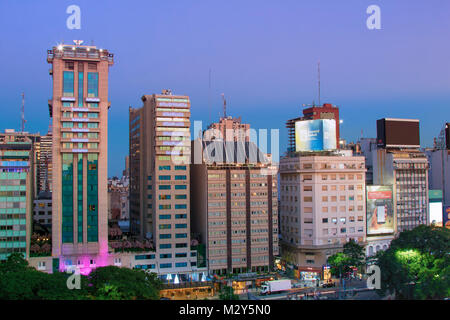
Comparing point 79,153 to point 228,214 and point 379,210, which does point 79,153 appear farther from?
point 379,210

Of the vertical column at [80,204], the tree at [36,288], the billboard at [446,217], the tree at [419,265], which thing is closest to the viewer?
the tree at [36,288]

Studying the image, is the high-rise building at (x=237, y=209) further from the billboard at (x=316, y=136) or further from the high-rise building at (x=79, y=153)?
the high-rise building at (x=79, y=153)

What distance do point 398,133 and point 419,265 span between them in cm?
3763

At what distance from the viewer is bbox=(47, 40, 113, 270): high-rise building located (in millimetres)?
53562

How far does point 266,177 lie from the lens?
6047 cm

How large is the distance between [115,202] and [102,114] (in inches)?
2840

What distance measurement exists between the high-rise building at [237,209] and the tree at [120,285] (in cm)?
1964

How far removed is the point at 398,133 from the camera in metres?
75.7

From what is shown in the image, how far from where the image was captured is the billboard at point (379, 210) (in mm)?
67562

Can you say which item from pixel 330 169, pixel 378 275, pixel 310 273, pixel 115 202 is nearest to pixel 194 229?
pixel 310 273

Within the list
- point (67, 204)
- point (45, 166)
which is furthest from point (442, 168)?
point (45, 166)

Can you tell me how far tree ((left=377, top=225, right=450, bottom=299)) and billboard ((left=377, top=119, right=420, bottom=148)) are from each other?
30557 millimetres

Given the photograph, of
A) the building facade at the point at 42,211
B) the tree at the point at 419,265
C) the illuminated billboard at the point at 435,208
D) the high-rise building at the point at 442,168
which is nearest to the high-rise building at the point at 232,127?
the high-rise building at the point at 442,168
